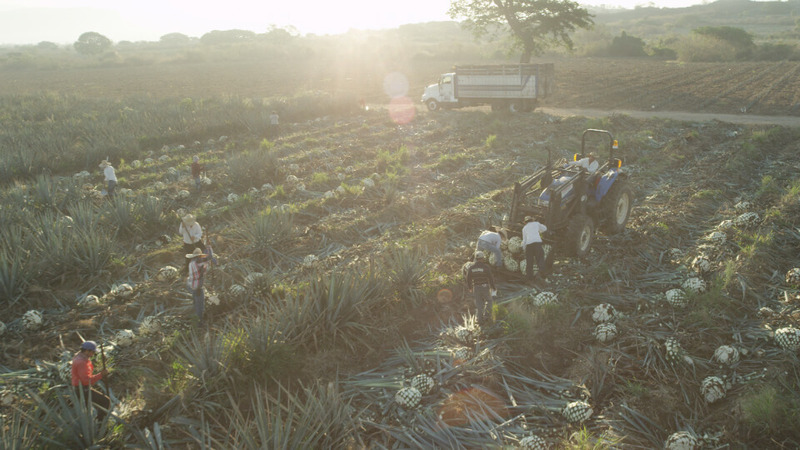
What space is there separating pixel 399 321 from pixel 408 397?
1912 mm

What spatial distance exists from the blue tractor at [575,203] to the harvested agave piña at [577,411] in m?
3.81

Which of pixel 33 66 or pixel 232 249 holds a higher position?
pixel 33 66

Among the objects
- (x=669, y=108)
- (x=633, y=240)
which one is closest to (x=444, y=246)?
(x=633, y=240)

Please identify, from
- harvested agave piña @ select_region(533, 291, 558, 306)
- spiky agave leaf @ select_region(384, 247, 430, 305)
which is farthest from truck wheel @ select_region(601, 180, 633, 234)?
spiky agave leaf @ select_region(384, 247, 430, 305)

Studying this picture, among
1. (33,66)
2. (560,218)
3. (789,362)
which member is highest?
(33,66)

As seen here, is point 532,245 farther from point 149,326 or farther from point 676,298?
point 149,326

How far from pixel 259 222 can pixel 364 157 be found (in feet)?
30.3

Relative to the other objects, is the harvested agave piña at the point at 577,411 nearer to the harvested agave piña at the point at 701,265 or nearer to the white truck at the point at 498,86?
the harvested agave piña at the point at 701,265

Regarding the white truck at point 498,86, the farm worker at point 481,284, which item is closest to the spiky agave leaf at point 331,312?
the farm worker at point 481,284

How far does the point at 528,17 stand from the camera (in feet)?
123

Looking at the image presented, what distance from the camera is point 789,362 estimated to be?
577 cm

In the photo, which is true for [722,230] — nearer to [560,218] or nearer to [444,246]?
[560,218]

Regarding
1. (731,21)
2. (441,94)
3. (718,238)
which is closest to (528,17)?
(441,94)

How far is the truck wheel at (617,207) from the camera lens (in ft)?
31.4
